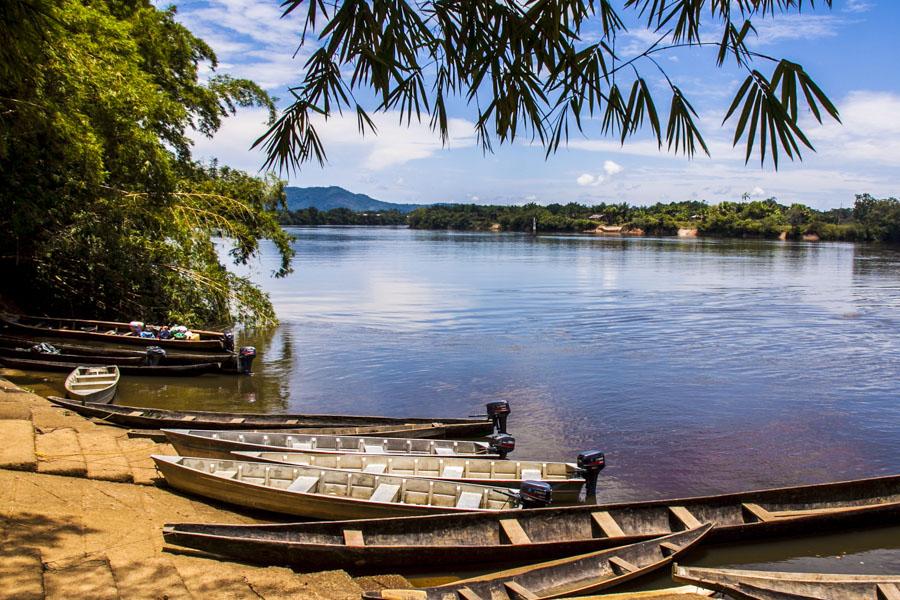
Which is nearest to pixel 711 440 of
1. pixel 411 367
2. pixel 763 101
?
pixel 411 367

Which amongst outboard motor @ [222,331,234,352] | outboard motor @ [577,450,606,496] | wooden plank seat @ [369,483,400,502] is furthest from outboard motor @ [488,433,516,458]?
outboard motor @ [222,331,234,352]

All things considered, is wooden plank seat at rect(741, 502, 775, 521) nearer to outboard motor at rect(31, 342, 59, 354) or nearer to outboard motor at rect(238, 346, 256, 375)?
outboard motor at rect(238, 346, 256, 375)

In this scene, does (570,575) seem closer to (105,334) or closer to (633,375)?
(633,375)

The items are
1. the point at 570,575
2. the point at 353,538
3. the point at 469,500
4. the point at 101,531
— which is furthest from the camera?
the point at 469,500

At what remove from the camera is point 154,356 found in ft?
62.3

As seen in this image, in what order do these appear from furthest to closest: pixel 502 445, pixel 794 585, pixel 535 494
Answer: pixel 502 445 → pixel 535 494 → pixel 794 585

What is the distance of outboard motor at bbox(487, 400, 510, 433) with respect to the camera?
13445mm

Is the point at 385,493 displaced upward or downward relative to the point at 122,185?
downward

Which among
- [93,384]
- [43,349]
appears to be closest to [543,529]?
[93,384]

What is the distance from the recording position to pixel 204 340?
68.3 feet

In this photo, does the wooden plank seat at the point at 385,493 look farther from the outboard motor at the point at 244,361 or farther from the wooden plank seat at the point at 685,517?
the outboard motor at the point at 244,361

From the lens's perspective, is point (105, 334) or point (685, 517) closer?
point (685, 517)

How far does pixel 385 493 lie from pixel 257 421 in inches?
184

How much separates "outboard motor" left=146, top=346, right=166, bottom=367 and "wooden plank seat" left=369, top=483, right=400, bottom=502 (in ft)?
38.0
